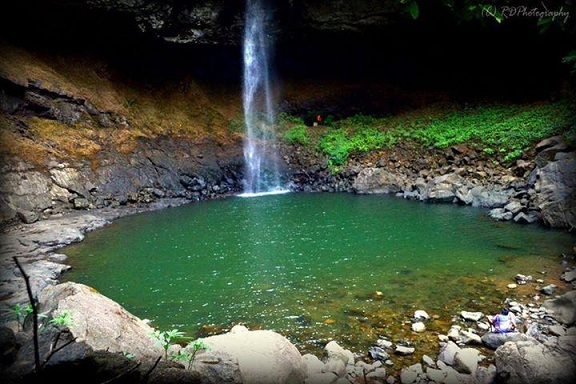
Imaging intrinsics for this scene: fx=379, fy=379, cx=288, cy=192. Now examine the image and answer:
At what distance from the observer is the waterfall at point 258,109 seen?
71.1 ft

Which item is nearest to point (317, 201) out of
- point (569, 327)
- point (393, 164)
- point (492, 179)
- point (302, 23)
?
point (393, 164)

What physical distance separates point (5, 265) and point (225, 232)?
620cm

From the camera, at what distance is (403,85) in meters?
25.6

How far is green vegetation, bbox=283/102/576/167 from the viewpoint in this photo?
16297mm

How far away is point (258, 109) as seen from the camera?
84.5ft

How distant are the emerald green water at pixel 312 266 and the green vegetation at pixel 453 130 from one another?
4.40 m

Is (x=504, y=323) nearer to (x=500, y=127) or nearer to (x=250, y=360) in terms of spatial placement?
(x=250, y=360)

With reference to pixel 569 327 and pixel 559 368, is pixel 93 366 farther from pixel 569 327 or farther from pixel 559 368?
pixel 569 327

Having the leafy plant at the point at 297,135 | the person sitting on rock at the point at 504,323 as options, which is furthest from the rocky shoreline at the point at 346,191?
the leafy plant at the point at 297,135

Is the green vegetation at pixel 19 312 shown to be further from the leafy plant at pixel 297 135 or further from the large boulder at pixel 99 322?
the leafy plant at pixel 297 135

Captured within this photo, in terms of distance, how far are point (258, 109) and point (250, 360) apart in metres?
22.3

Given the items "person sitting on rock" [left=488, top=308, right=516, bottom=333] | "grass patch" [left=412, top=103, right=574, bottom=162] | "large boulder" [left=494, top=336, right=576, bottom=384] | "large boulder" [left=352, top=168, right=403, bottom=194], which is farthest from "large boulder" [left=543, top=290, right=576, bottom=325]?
"large boulder" [left=352, top=168, right=403, bottom=194]

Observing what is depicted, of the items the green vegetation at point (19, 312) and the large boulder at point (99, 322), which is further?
the large boulder at point (99, 322)

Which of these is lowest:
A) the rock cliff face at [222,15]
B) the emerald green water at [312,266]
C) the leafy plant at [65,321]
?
the emerald green water at [312,266]
